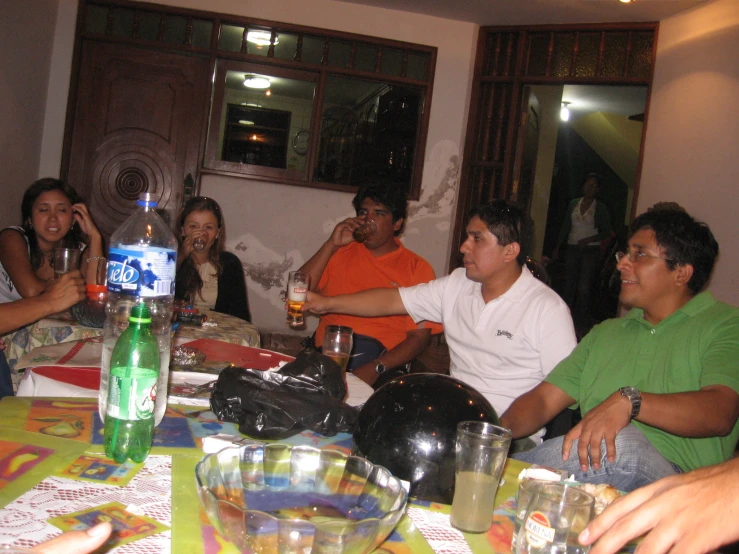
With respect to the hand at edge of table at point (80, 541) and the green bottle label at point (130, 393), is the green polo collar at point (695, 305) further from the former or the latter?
the hand at edge of table at point (80, 541)

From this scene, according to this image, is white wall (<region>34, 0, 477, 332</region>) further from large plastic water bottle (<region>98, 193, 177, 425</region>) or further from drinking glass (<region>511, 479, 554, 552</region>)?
drinking glass (<region>511, 479, 554, 552</region>)

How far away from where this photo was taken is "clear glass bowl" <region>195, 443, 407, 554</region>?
28.6 inches

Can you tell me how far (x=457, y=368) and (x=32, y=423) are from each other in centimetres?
156

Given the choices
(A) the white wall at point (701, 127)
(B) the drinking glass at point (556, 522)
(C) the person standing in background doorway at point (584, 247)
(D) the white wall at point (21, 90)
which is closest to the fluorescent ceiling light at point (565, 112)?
(C) the person standing in background doorway at point (584, 247)

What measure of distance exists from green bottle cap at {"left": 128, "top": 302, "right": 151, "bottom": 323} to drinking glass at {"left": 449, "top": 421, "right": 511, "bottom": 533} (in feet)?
1.76

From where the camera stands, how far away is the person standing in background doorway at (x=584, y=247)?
659 centimetres

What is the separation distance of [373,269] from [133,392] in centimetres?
239

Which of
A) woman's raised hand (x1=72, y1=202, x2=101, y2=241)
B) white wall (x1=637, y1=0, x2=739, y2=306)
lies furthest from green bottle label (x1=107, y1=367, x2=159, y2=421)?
white wall (x1=637, y1=0, x2=739, y2=306)

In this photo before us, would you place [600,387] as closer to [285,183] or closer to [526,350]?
[526,350]

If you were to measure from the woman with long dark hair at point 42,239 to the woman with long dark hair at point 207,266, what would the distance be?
0.41 metres

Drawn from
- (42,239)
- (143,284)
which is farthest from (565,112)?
(143,284)

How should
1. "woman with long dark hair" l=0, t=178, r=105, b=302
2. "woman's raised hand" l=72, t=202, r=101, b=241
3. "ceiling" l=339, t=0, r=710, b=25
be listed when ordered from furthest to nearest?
"ceiling" l=339, t=0, r=710, b=25 < "woman's raised hand" l=72, t=202, r=101, b=241 < "woman with long dark hair" l=0, t=178, r=105, b=302

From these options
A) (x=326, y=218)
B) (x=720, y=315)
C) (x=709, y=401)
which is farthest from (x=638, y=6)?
(x=709, y=401)

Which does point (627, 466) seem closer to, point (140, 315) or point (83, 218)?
point (140, 315)
